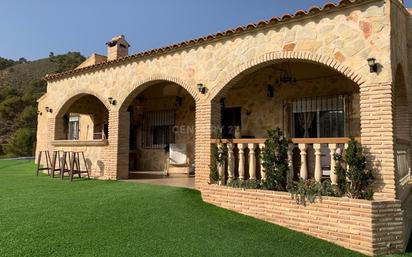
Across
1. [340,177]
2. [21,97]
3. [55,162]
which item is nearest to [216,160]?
[340,177]

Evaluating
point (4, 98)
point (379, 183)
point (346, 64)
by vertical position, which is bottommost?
point (379, 183)

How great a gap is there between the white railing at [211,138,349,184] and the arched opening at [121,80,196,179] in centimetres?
464

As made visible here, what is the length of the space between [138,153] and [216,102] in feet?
24.0

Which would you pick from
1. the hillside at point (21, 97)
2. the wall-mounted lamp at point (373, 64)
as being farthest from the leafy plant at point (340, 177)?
the hillside at point (21, 97)

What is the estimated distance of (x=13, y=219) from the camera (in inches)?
215

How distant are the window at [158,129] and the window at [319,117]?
5.44m

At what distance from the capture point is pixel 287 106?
32.5ft

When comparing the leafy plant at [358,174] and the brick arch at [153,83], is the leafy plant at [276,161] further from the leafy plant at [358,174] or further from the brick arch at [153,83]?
the brick arch at [153,83]

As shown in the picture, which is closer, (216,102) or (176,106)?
(216,102)

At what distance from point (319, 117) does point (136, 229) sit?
256 inches

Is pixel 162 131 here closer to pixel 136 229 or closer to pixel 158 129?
pixel 158 129

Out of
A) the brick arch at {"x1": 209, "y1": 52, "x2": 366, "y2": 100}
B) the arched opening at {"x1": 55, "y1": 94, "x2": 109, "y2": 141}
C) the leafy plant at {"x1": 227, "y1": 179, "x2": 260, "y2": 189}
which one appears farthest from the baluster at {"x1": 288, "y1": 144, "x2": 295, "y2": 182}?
the arched opening at {"x1": 55, "y1": 94, "x2": 109, "y2": 141}

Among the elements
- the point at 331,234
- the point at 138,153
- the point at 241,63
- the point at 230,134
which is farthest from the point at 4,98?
the point at 331,234

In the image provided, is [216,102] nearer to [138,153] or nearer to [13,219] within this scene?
[13,219]
